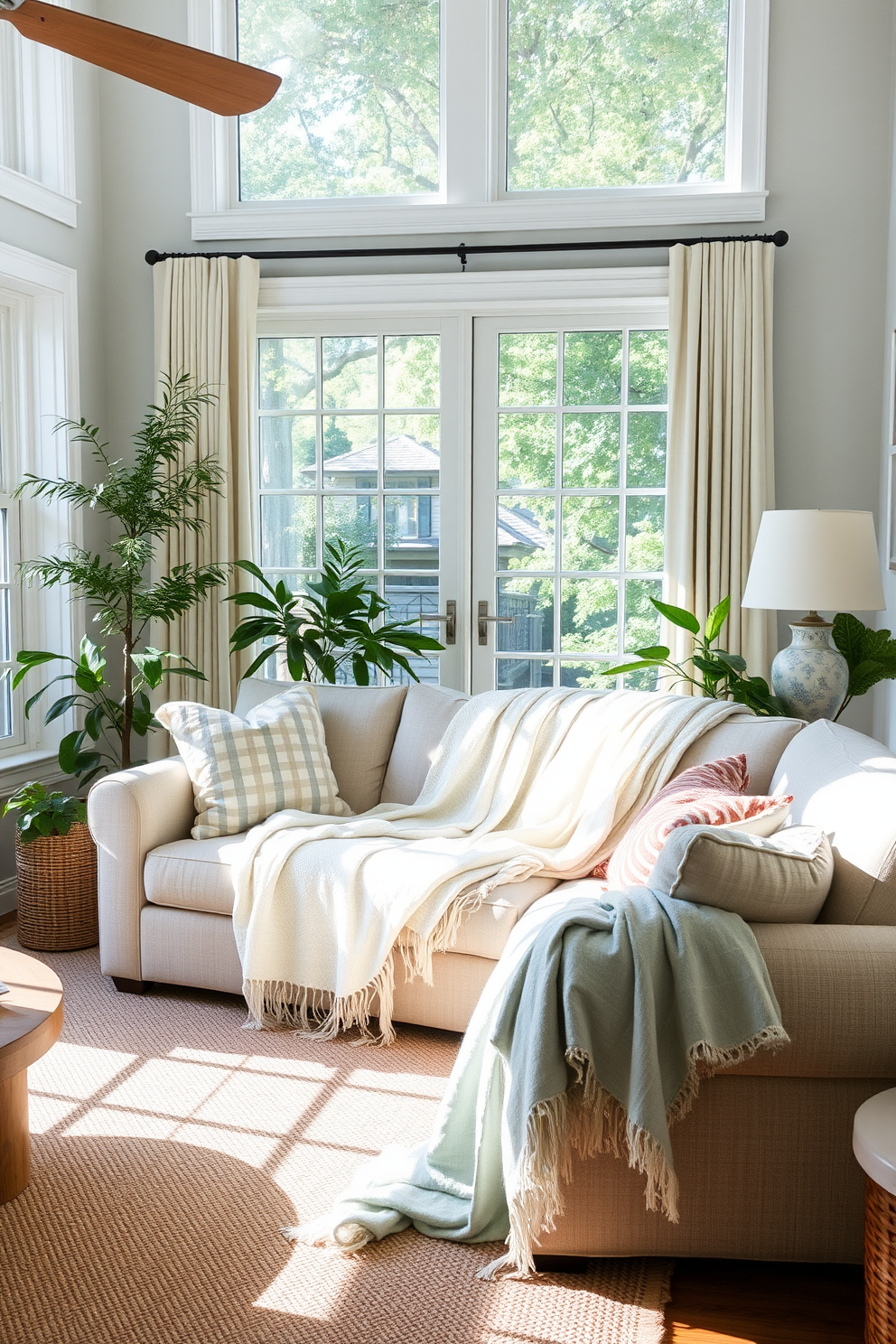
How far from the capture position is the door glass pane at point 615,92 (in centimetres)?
427

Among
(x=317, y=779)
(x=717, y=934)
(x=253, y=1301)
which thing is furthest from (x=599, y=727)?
(x=253, y=1301)

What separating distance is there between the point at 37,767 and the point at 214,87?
2.80 m

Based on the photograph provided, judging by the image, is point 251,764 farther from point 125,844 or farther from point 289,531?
point 289,531

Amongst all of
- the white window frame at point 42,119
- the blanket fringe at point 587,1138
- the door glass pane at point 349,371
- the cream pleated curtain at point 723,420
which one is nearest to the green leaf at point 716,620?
the cream pleated curtain at point 723,420

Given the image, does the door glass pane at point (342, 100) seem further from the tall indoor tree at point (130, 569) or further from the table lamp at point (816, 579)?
the table lamp at point (816, 579)

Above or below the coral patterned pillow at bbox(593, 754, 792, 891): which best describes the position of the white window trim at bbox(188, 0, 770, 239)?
above

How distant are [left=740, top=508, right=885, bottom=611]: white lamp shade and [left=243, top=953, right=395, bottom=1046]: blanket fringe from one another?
59.8 inches

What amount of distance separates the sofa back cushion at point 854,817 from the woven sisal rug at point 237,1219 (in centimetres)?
72

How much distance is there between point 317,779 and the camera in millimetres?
3492

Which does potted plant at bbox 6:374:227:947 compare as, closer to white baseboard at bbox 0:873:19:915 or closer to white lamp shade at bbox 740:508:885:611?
white baseboard at bbox 0:873:19:915

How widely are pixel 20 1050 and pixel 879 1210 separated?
1.41 meters

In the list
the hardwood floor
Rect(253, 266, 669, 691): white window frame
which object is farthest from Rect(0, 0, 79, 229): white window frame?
the hardwood floor

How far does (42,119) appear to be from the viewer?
14.2 feet

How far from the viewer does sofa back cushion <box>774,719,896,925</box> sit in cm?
204
